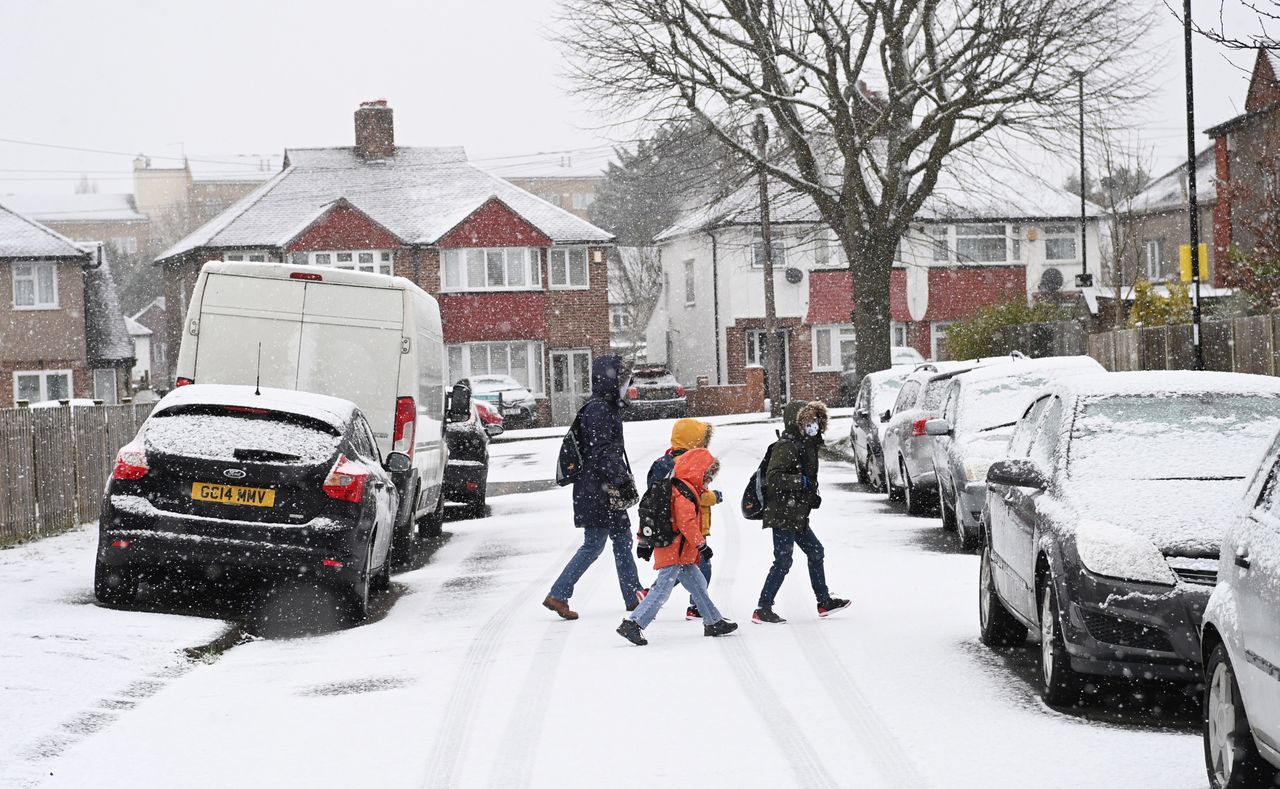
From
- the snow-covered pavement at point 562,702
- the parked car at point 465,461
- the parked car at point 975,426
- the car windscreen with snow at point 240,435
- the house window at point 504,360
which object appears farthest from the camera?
the house window at point 504,360

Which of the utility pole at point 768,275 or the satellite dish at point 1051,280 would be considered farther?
the satellite dish at point 1051,280

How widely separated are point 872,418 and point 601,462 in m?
12.2

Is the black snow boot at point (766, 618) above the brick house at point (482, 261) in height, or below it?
below

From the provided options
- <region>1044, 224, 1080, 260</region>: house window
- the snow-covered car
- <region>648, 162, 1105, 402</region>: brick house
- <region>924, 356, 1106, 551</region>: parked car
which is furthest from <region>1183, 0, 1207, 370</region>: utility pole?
<region>1044, 224, 1080, 260</region>: house window

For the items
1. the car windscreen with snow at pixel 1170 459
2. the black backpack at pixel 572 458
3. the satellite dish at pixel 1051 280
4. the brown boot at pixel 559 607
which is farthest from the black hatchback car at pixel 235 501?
the satellite dish at pixel 1051 280

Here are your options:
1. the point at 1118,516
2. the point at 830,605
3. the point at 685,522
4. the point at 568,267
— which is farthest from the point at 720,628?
the point at 568,267

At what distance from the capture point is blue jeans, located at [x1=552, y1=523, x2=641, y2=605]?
10.7 metres

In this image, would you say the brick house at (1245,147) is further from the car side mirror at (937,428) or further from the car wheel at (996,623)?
the car wheel at (996,623)

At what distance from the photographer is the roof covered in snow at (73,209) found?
149m

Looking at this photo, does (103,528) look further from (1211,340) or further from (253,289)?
(1211,340)

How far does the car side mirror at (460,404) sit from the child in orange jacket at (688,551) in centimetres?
808

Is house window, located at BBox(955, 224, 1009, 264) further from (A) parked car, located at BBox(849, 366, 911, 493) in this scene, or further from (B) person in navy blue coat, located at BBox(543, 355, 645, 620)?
(B) person in navy blue coat, located at BBox(543, 355, 645, 620)

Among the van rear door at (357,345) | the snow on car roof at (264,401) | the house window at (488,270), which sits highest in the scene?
the house window at (488,270)

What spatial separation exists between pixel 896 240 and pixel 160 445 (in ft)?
70.5
